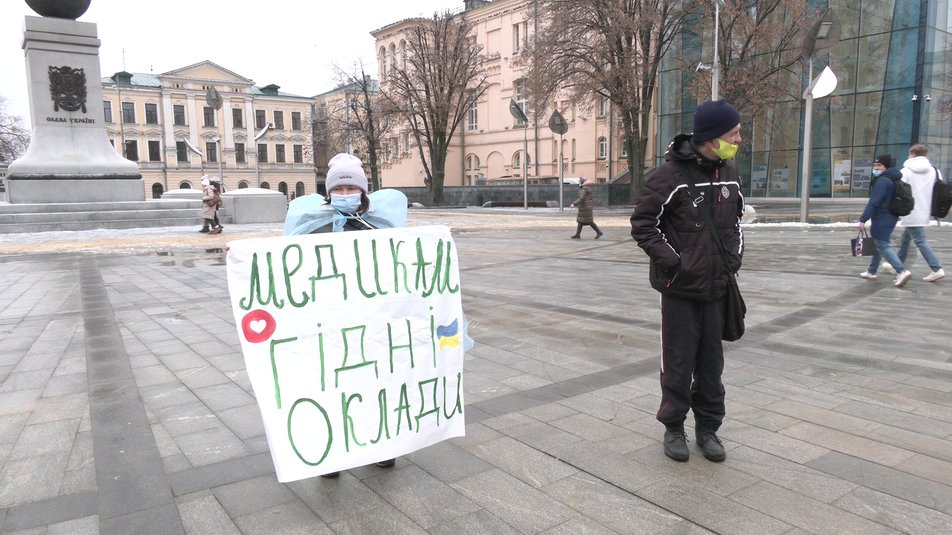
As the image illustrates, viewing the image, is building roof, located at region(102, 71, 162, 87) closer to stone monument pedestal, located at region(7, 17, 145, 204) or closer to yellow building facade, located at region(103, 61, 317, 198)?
yellow building facade, located at region(103, 61, 317, 198)

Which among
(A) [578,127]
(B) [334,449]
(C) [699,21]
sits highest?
(C) [699,21]

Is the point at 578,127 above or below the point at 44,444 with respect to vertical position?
above

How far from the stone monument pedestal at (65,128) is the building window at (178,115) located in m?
59.2

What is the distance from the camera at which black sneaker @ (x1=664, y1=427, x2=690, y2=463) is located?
345cm

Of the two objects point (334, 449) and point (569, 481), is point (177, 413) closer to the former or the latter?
point (334, 449)

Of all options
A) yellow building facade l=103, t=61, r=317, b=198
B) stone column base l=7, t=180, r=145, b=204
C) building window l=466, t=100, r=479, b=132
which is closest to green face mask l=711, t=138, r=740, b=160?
stone column base l=7, t=180, r=145, b=204

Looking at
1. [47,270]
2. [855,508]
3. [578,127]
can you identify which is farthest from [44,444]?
[578,127]

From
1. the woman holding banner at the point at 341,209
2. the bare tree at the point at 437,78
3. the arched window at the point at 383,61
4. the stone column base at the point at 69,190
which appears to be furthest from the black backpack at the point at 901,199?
the arched window at the point at 383,61

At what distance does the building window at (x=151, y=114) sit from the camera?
76.0 m

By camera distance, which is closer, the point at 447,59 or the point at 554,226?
the point at 554,226

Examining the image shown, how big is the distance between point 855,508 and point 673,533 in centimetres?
89

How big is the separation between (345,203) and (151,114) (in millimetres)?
83899

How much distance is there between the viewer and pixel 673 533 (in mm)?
2730

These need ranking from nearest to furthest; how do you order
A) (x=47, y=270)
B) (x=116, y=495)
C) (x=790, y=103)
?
1. (x=116, y=495)
2. (x=47, y=270)
3. (x=790, y=103)
